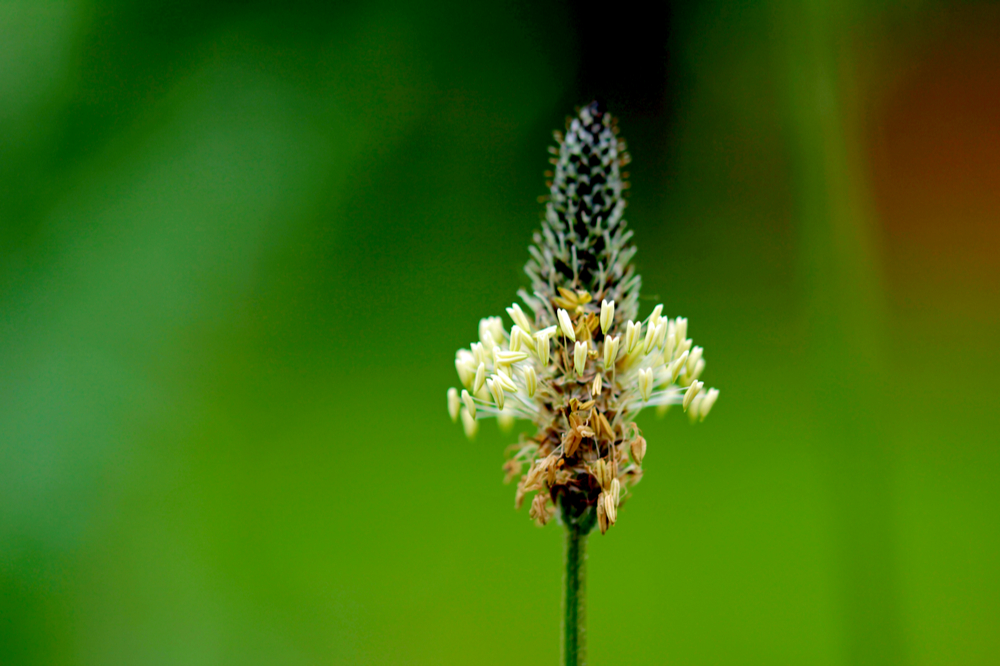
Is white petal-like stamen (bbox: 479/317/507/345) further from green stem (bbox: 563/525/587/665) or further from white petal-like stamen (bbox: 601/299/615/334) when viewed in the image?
green stem (bbox: 563/525/587/665)

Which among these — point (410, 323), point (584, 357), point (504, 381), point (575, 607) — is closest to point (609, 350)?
point (584, 357)

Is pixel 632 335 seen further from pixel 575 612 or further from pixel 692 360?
pixel 575 612

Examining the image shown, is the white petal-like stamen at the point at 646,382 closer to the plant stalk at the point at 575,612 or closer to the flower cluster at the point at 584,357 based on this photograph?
the flower cluster at the point at 584,357

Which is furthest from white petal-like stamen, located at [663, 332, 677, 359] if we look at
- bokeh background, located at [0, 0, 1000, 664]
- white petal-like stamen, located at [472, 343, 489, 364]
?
bokeh background, located at [0, 0, 1000, 664]

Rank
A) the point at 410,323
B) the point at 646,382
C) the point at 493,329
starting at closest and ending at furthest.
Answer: the point at 646,382
the point at 493,329
the point at 410,323

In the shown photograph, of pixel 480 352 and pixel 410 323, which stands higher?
pixel 410 323

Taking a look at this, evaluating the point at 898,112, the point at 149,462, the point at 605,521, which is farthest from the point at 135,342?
the point at 898,112

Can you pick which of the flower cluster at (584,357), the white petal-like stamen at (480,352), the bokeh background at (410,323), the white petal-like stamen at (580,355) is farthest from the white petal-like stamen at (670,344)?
the bokeh background at (410,323)

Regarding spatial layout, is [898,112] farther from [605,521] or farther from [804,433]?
[605,521]
